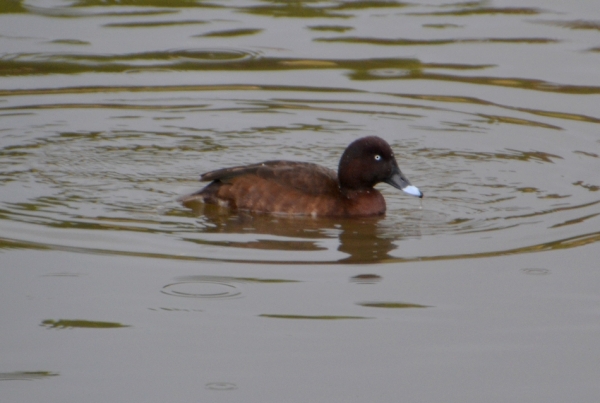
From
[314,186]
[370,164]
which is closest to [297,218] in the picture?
[314,186]

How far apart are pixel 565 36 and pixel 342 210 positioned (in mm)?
6696

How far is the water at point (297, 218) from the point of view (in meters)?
5.65

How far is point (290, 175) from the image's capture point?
347 inches

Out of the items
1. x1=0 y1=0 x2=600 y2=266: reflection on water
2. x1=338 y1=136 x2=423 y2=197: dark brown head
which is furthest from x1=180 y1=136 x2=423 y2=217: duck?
x1=0 y1=0 x2=600 y2=266: reflection on water

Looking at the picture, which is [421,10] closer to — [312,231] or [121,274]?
[312,231]

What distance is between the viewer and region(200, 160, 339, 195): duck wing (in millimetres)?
8773

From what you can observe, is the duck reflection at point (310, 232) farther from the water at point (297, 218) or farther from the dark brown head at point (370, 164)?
the dark brown head at point (370, 164)

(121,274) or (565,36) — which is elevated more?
(565,36)

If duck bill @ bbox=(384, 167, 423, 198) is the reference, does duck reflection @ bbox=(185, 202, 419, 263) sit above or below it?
below

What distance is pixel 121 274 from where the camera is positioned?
6910mm

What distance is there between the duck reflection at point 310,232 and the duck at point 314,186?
0.08 metres

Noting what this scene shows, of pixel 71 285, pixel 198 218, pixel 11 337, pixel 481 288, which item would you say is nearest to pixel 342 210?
pixel 198 218

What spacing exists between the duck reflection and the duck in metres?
0.08

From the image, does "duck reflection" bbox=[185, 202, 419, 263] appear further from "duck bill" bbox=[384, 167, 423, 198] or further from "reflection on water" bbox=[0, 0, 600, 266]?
"duck bill" bbox=[384, 167, 423, 198]
